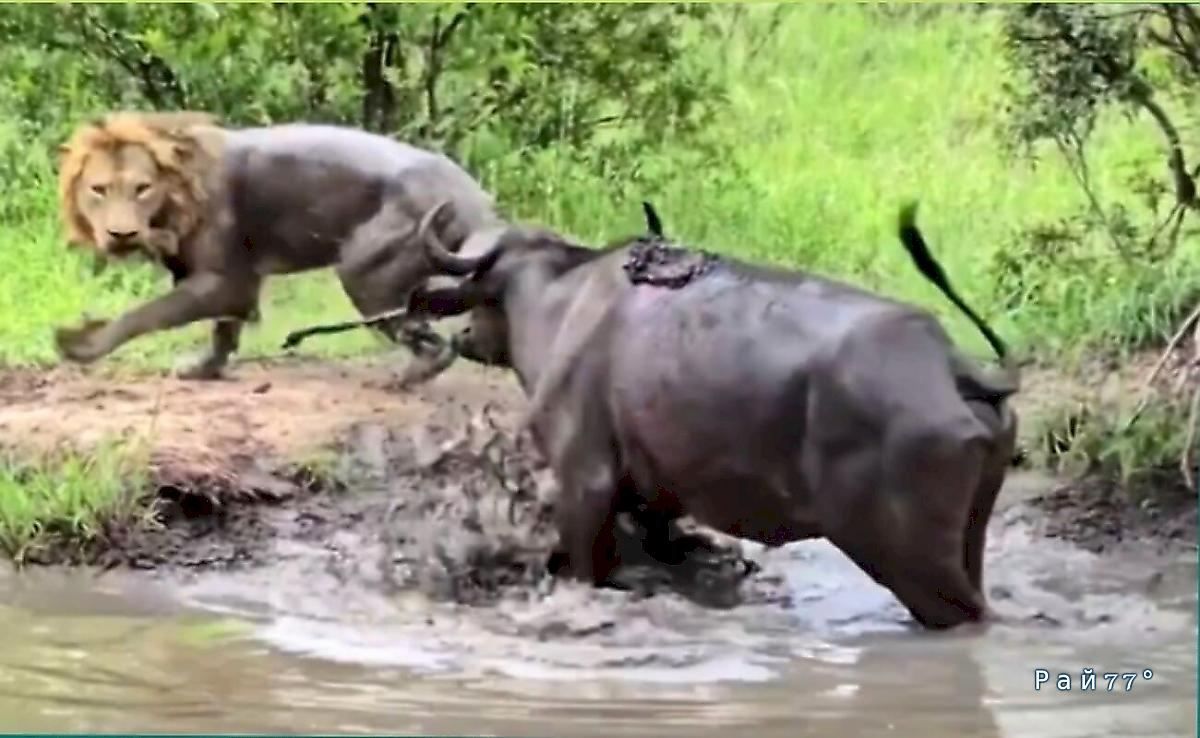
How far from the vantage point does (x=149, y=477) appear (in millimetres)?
2398

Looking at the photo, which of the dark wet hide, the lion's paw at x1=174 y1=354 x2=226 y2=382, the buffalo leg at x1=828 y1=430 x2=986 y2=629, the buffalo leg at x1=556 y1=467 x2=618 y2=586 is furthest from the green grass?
the buffalo leg at x1=828 y1=430 x2=986 y2=629

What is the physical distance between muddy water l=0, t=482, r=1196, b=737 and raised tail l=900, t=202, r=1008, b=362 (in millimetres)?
205

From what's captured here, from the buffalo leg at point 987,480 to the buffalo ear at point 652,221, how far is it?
44cm

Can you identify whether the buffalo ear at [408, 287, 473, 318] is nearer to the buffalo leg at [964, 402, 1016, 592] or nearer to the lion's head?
the lion's head

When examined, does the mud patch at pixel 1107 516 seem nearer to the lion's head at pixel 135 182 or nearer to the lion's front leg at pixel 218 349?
the lion's front leg at pixel 218 349

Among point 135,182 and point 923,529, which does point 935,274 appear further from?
point 135,182

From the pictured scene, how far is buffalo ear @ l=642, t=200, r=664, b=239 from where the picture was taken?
2.33 metres

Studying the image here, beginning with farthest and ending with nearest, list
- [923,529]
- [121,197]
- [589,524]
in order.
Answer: [121,197], [589,524], [923,529]

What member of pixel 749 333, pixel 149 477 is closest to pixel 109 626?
pixel 149 477

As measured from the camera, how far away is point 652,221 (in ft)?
7.70

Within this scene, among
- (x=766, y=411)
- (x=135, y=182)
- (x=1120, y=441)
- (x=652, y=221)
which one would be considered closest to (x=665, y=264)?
(x=652, y=221)

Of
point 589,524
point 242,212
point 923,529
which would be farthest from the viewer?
point 242,212

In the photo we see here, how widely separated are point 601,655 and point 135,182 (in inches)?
32.5

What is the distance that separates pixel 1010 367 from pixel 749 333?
0.93ft
